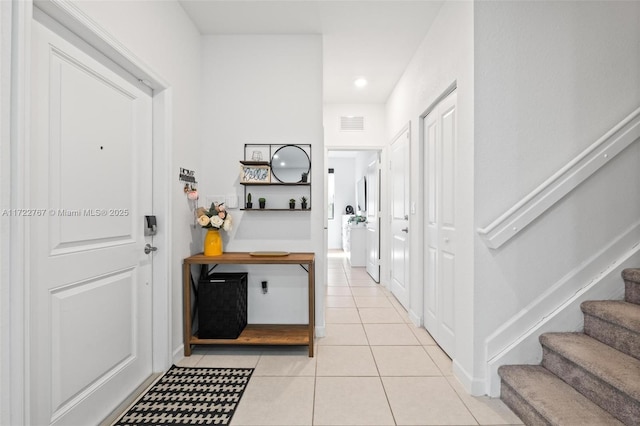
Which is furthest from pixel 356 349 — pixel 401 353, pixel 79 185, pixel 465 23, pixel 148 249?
pixel 465 23

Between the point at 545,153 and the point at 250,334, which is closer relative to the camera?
the point at 545,153

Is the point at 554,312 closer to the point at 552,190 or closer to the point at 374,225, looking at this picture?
the point at 552,190

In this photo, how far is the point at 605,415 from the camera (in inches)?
59.8

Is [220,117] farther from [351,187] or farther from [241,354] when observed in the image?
[351,187]

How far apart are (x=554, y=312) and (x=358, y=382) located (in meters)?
1.29

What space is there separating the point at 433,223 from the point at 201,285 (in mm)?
1997

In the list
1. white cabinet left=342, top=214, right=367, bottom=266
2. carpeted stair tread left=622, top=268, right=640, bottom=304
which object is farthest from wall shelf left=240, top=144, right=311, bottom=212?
white cabinet left=342, top=214, right=367, bottom=266

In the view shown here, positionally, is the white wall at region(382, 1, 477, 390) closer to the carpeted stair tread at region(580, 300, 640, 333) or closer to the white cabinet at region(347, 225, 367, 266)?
the carpeted stair tread at region(580, 300, 640, 333)

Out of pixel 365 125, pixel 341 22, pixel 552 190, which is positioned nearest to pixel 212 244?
pixel 341 22

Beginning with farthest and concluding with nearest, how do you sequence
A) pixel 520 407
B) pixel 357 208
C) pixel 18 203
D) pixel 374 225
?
pixel 357 208
pixel 374 225
pixel 520 407
pixel 18 203

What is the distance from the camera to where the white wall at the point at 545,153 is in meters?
1.99

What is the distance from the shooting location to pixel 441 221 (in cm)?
265

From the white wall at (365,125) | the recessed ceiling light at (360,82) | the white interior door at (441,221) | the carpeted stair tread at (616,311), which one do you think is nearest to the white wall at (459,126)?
the white interior door at (441,221)

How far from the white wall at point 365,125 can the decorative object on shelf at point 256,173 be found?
2116 mm
